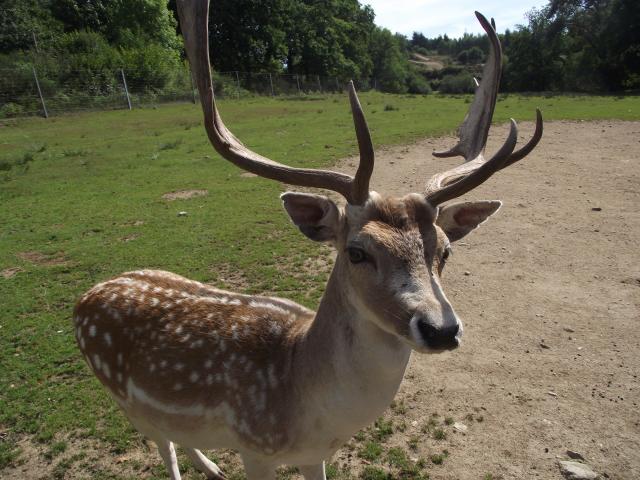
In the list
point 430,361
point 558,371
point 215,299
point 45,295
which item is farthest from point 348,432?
point 45,295

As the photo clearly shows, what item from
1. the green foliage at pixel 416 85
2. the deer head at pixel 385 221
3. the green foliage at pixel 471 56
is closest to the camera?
the deer head at pixel 385 221

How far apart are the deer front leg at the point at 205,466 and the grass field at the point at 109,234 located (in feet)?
2.15

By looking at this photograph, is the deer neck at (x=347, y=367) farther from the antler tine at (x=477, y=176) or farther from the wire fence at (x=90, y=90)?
the wire fence at (x=90, y=90)

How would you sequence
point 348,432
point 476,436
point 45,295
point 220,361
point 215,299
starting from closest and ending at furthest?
point 348,432
point 220,361
point 215,299
point 476,436
point 45,295

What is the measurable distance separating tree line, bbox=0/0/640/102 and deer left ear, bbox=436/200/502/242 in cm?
2674

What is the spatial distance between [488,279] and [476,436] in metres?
2.79

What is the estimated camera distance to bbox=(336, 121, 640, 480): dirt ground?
11.6ft

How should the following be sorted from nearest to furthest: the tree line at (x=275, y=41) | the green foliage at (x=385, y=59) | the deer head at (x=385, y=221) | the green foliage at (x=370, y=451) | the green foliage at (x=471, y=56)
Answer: the deer head at (x=385, y=221) < the green foliage at (x=370, y=451) < the tree line at (x=275, y=41) < the green foliage at (x=385, y=59) < the green foliage at (x=471, y=56)

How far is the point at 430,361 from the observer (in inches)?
178

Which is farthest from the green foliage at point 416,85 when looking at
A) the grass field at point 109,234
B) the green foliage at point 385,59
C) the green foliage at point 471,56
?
the grass field at point 109,234

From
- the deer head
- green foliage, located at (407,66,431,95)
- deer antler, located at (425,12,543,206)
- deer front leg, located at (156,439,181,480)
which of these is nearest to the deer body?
deer front leg, located at (156,439,181,480)

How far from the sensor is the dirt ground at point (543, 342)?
3541 millimetres

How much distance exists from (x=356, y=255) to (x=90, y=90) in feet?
90.7

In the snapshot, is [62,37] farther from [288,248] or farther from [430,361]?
[430,361]
